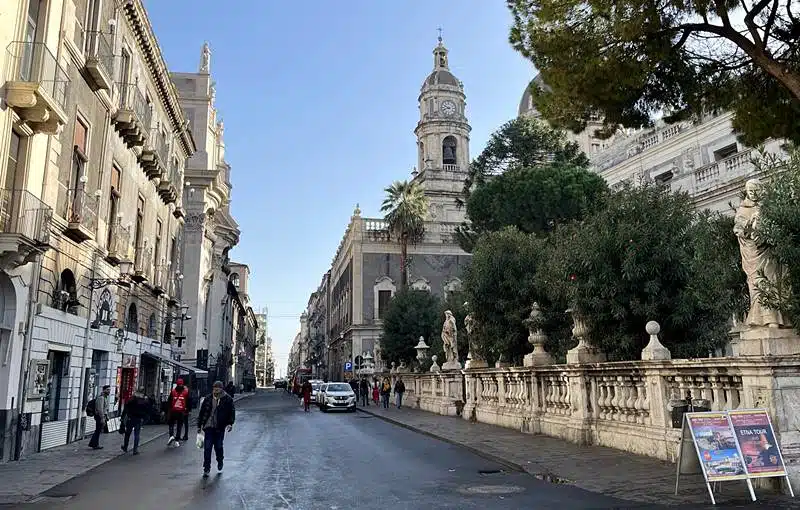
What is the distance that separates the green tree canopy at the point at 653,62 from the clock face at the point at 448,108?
54524 millimetres

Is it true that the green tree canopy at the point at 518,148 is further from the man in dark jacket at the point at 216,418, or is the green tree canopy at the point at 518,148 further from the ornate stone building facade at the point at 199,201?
the man in dark jacket at the point at 216,418

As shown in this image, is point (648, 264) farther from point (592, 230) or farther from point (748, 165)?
point (748, 165)

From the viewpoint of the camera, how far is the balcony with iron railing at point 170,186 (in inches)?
1033

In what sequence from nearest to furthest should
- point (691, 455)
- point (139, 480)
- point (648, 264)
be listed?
point (691, 455), point (139, 480), point (648, 264)

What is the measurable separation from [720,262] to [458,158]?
55506mm

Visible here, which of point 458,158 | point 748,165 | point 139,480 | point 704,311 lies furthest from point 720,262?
point 458,158

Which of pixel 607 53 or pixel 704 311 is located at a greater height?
pixel 607 53

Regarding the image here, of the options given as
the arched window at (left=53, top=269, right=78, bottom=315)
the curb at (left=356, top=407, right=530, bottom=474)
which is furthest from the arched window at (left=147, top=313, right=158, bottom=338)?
the curb at (left=356, top=407, right=530, bottom=474)

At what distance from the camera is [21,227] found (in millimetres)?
→ 12344

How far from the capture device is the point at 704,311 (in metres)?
14.5

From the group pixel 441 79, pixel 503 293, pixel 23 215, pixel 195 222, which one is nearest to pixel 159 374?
pixel 503 293

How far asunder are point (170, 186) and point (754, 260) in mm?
23821

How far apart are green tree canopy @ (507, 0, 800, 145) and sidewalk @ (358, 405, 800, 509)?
6107 millimetres

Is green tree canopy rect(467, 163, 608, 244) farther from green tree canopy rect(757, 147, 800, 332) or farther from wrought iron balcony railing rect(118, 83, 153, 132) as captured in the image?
green tree canopy rect(757, 147, 800, 332)
